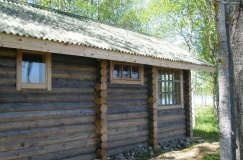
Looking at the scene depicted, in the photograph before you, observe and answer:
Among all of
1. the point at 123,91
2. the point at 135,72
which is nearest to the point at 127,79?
the point at 123,91

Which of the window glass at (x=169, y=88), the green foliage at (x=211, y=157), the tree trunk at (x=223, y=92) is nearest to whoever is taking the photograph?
the tree trunk at (x=223, y=92)

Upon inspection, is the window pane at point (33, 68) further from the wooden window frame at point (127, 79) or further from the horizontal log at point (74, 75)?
the wooden window frame at point (127, 79)

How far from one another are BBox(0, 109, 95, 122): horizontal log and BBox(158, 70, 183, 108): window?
11.1 feet

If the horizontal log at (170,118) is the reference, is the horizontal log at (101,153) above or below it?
below

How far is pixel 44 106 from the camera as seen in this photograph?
6.62 meters

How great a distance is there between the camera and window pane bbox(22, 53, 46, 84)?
6.29m

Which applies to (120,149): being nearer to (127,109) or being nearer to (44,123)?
(127,109)

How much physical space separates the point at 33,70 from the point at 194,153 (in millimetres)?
5701

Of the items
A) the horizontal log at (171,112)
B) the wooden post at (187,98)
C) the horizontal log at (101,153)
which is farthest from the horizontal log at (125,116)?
the wooden post at (187,98)

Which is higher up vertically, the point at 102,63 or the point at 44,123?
the point at 102,63

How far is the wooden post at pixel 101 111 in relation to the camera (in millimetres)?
7703

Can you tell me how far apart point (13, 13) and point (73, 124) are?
3.23 meters

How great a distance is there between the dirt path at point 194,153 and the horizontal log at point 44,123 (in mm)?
2584

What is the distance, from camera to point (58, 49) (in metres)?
6.07
